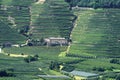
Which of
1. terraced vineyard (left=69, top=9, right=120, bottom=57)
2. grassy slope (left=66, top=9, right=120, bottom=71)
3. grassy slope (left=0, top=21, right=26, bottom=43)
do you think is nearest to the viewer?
grassy slope (left=66, top=9, right=120, bottom=71)

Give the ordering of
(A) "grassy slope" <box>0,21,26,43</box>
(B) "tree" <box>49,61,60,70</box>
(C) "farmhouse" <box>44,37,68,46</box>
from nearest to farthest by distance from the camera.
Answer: (B) "tree" <box>49,61,60,70</box> < (A) "grassy slope" <box>0,21,26,43</box> < (C) "farmhouse" <box>44,37,68,46</box>

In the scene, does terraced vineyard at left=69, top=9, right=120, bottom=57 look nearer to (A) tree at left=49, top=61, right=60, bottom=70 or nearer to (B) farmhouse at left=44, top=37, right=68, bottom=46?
(B) farmhouse at left=44, top=37, right=68, bottom=46

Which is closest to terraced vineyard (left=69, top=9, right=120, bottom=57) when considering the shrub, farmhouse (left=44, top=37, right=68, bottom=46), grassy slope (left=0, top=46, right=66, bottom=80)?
farmhouse (left=44, top=37, right=68, bottom=46)

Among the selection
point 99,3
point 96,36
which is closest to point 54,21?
point 99,3

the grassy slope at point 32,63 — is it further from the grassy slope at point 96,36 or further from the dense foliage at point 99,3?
the dense foliage at point 99,3

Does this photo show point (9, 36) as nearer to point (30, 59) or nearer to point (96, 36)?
point (96, 36)
